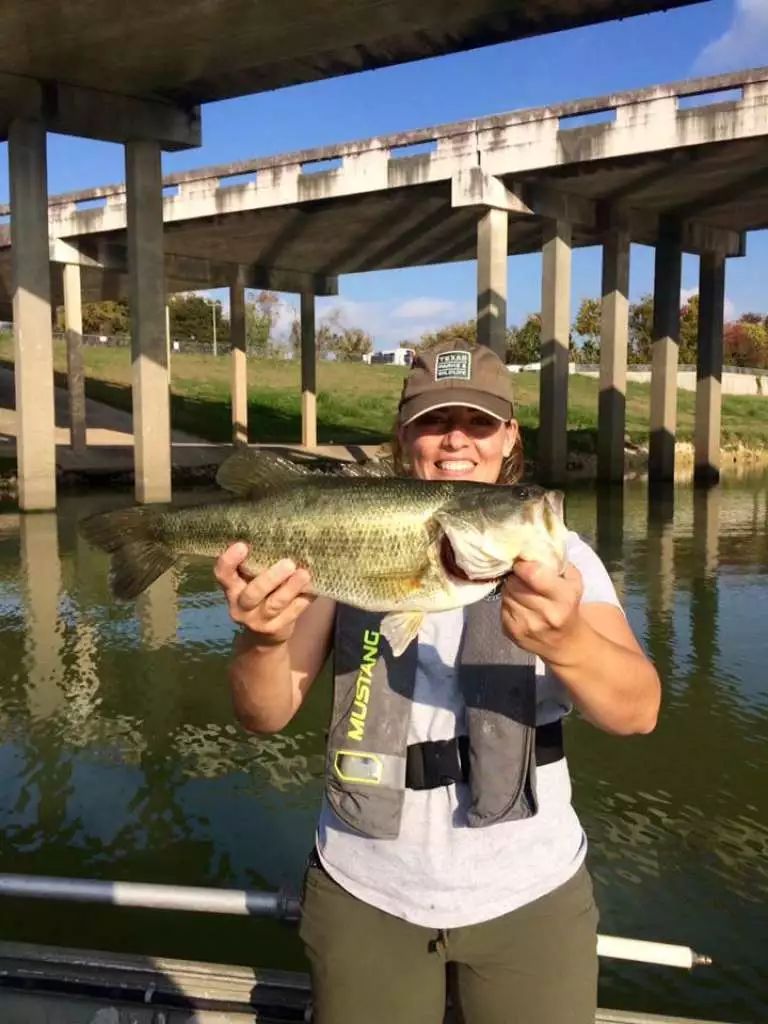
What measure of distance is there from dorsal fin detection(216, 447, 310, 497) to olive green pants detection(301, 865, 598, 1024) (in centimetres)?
135

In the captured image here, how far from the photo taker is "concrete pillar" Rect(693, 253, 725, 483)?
3481 cm

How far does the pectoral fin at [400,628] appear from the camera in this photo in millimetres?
2432

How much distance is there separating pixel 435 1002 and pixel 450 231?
34.7 m

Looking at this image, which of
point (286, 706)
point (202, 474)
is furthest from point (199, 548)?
point (202, 474)

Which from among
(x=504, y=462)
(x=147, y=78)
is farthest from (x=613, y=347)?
(x=504, y=462)

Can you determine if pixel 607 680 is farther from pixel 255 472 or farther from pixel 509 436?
pixel 255 472

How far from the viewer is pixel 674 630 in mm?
10594

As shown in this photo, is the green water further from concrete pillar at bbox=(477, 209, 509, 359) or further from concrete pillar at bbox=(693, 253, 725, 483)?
concrete pillar at bbox=(693, 253, 725, 483)

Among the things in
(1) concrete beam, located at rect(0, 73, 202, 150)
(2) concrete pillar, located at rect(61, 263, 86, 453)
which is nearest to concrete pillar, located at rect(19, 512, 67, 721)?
(1) concrete beam, located at rect(0, 73, 202, 150)

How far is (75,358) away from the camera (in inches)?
1353

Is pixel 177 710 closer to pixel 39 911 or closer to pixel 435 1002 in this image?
pixel 39 911

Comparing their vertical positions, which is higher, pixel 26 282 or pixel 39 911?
pixel 26 282

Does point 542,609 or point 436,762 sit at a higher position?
point 542,609

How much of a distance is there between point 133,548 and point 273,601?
3.11ft
